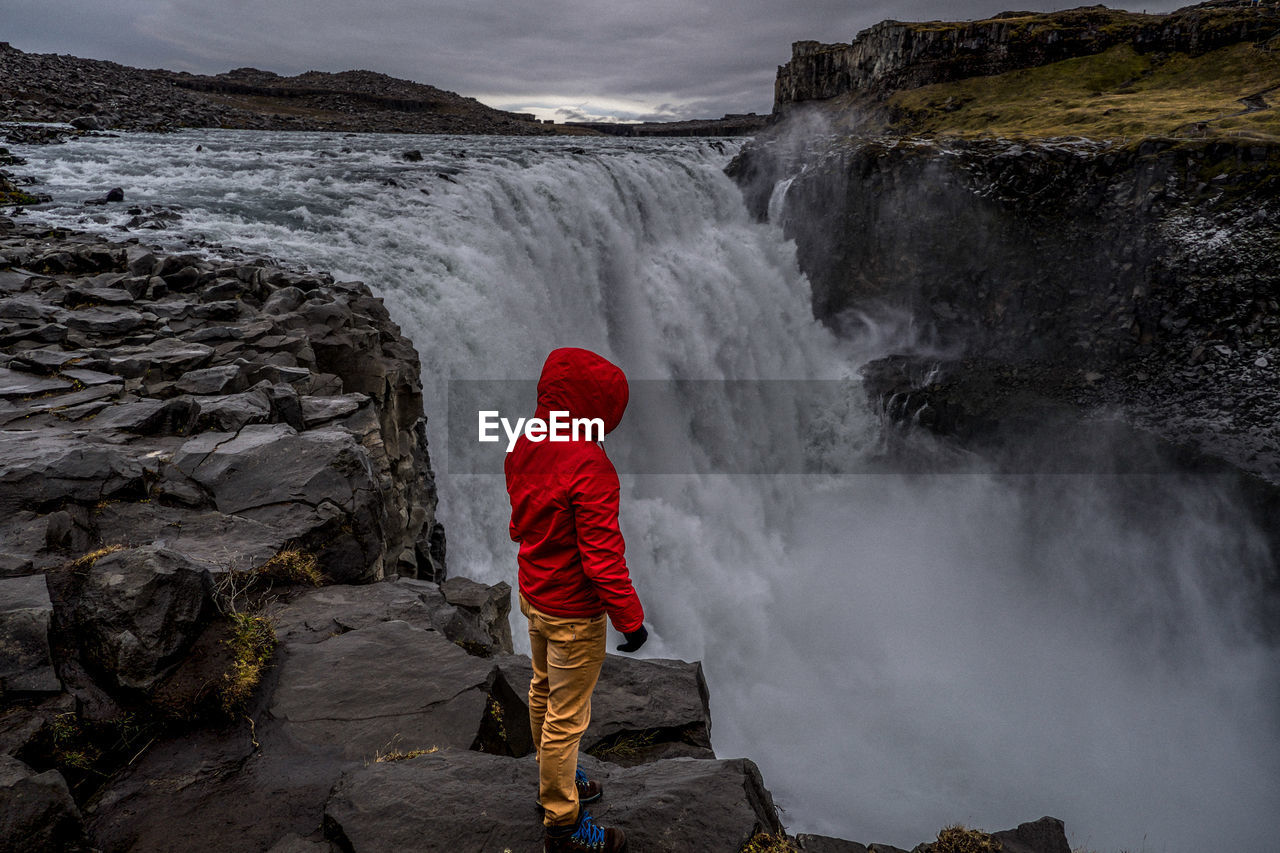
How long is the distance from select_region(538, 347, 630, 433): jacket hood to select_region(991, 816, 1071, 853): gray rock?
6.95 meters

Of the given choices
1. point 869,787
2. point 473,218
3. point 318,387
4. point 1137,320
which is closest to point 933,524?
point 1137,320

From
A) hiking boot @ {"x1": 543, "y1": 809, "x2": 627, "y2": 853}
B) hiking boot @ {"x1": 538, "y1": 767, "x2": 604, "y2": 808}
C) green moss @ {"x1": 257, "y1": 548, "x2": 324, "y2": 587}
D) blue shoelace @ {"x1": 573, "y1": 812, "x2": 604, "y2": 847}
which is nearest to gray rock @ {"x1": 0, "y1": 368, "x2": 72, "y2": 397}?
green moss @ {"x1": 257, "y1": 548, "x2": 324, "y2": 587}

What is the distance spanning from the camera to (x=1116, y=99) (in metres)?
35.0

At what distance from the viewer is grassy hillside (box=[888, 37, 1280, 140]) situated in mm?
26969

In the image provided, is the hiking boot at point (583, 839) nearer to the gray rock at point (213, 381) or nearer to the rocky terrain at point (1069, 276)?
the gray rock at point (213, 381)

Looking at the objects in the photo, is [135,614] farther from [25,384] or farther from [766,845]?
[25,384]

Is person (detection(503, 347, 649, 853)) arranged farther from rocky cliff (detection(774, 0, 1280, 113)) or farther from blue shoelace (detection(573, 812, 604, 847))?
rocky cliff (detection(774, 0, 1280, 113))

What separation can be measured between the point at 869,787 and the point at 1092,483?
15.5 metres

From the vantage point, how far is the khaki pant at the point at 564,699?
3.70m

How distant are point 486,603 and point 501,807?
5.26m

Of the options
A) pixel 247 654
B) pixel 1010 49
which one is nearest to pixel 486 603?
pixel 247 654

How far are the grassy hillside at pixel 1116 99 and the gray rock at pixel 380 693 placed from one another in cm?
3177

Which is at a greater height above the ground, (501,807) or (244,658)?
(244,658)

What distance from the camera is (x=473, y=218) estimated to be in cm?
1955
